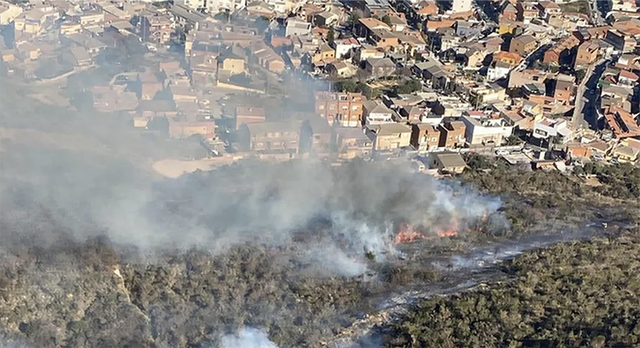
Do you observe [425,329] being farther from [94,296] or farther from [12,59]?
[12,59]

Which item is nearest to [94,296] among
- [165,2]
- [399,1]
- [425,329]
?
[425,329]

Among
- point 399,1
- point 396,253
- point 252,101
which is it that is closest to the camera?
point 396,253

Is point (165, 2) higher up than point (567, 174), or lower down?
higher up

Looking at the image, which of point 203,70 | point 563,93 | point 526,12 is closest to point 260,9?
point 203,70

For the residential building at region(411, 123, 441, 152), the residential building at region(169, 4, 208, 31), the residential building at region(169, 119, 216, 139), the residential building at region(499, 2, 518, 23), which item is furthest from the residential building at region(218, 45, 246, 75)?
the residential building at region(499, 2, 518, 23)

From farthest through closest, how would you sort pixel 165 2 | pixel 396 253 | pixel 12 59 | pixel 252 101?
pixel 165 2 → pixel 12 59 → pixel 252 101 → pixel 396 253

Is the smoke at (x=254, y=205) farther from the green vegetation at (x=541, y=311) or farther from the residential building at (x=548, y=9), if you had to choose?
the residential building at (x=548, y=9)

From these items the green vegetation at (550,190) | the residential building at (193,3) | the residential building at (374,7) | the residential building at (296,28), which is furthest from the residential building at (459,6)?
the green vegetation at (550,190)

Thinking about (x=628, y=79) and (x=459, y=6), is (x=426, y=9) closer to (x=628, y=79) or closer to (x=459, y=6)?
(x=459, y=6)
